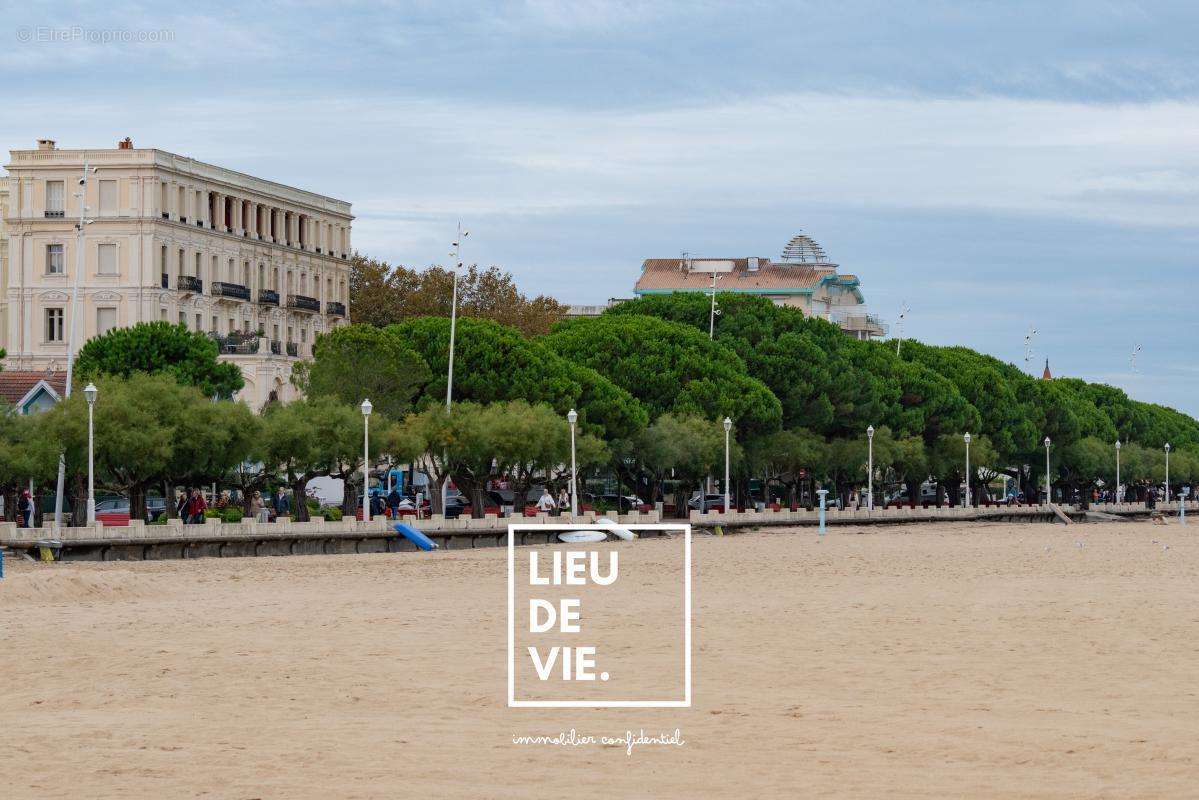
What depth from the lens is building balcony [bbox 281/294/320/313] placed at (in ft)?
358

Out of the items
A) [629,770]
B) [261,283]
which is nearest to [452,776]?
[629,770]

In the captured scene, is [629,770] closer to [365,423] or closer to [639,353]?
[365,423]

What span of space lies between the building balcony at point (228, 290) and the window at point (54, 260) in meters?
7.78

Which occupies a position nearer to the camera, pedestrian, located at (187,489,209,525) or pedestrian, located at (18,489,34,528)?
pedestrian, located at (187,489,209,525)

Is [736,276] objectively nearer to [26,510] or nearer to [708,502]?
[708,502]

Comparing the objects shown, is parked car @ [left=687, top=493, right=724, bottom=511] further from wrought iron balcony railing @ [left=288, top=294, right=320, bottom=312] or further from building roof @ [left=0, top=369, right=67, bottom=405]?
building roof @ [left=0, top=369, right=67, bottom=405]

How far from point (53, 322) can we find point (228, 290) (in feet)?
29.4

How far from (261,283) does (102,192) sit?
12383 millimetres

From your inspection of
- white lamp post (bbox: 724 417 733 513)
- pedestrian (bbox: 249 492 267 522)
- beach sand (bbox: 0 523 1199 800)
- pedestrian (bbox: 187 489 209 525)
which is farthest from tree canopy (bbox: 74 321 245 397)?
beach sand (bbox: 0 523 1199 800)

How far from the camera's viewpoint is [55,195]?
98.5 m

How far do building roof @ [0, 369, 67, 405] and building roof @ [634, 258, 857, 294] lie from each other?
91.8 m

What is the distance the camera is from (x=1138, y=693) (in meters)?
22.8

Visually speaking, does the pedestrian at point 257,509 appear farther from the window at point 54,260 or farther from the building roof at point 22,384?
the window at point 54,260

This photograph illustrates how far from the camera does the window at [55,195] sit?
323ft
